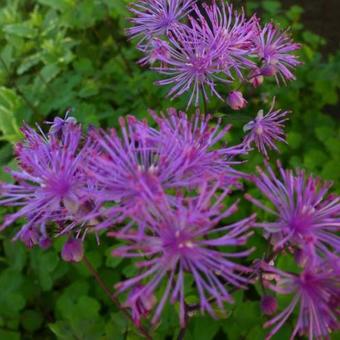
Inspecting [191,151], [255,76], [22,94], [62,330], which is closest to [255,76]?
[255,76]

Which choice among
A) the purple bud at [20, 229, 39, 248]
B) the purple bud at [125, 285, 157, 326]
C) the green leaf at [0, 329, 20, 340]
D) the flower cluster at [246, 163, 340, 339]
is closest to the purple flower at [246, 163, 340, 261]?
the flower cluster at [246, 163, 340, 339]

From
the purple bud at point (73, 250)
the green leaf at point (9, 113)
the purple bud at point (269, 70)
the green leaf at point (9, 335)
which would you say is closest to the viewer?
the purple bud at point (73, 250)

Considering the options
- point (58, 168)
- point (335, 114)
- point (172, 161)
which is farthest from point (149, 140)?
point (335, 114)

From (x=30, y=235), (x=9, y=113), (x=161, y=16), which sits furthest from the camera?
(x=9, y=113)

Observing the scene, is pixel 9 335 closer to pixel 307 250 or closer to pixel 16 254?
pixel 16 254

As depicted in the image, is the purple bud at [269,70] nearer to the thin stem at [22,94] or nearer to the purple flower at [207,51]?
the purple flower at [207,51]

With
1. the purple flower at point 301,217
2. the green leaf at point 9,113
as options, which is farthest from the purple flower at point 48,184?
the green leaf at point 9,113
